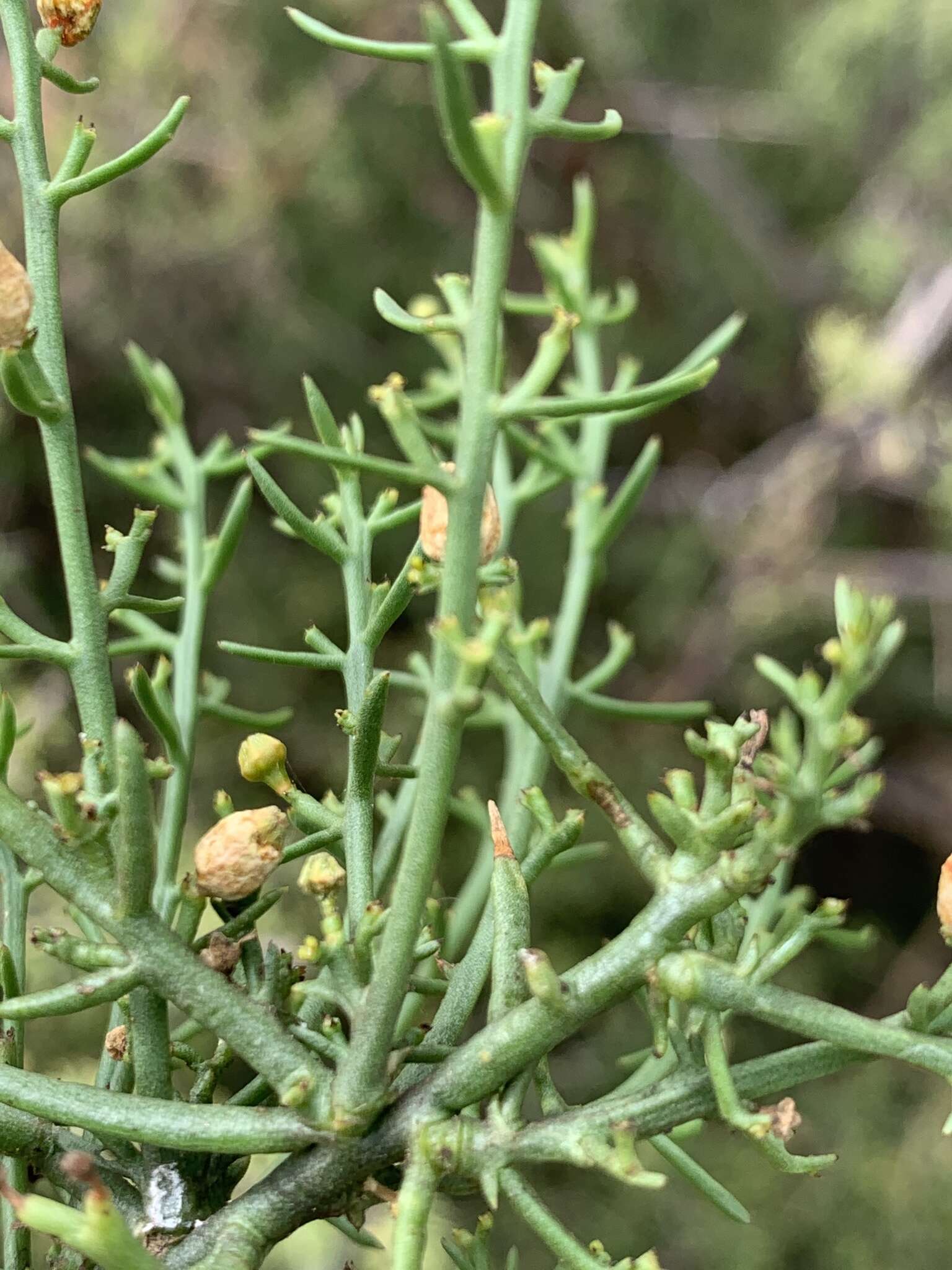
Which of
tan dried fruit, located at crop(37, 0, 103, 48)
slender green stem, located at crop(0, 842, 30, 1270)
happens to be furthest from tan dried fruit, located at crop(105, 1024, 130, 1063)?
tan dried fruit, located at crop(37, 0, 103, 48)

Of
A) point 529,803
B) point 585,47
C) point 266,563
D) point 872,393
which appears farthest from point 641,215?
point 529,803

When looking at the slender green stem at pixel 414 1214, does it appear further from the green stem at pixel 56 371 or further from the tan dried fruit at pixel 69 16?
the tan dried fruit at pixel 69 16

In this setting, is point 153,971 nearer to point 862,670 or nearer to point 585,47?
point 862,670

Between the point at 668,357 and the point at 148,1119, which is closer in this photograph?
the point at 148,1119

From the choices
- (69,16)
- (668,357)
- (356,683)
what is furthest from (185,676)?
(668,357)

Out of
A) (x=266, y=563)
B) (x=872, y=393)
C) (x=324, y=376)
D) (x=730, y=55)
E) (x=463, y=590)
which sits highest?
(x=730, y=55)

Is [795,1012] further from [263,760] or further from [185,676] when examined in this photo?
[185,676]
